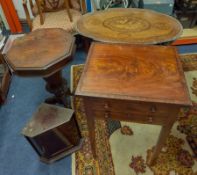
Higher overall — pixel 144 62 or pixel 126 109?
pixel 144 62

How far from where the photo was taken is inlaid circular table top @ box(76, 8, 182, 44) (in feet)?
4.70

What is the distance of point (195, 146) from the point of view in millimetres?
1449

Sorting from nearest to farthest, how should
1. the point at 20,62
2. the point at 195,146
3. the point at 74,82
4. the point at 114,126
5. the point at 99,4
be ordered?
the point at 20,62 → the point at 195,146 → the point at 114,126 → the point at 74,82 → the point at 99,4

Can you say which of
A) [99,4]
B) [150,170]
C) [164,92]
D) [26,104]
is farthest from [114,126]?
[99,4]

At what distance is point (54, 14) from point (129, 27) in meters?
1.08

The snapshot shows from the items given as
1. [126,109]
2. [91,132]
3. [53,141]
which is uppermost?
[126,109]

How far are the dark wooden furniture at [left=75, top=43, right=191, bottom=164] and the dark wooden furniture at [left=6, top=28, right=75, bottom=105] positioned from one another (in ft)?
0.94

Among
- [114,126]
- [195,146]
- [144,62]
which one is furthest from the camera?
[114,126]

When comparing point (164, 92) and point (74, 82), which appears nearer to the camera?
point (164, 92)

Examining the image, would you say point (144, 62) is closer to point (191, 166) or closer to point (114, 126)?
point (114, 126)

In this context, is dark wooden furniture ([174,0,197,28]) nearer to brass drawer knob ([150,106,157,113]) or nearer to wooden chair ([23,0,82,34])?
wooden chair ([23,0,82,34])

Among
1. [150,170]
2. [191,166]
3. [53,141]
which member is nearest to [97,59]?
[53,141]

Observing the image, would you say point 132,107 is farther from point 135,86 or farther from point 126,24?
point 126,24

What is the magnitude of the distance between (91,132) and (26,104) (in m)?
0.94
